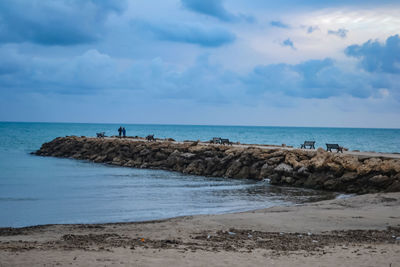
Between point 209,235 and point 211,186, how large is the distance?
12.4m

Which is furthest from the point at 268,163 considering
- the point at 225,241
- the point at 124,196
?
the point at 225,241

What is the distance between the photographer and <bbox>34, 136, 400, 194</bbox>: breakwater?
2105 centimetres

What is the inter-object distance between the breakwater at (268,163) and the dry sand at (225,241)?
7.00m

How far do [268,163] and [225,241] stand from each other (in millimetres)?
17184

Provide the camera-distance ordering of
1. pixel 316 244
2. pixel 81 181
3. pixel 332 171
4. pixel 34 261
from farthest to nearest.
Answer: pixel 81 181 < pixel 332 171 < pixel 316 244 < pixel 34 261

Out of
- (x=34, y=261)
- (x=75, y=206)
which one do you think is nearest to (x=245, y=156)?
(x=75, y=206)

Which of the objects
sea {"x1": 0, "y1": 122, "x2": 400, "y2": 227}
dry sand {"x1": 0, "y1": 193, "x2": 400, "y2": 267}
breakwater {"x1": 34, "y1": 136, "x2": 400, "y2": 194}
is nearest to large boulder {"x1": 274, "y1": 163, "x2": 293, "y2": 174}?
breakwater {"x1": 34, "y1": 136, "x2": 400, "y2": 194}

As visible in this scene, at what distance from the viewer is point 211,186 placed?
74.9 ft

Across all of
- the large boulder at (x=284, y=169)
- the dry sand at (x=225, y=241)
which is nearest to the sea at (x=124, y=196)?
the large boulder at (x=284, y=169)

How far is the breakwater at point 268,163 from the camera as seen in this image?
2105 cm

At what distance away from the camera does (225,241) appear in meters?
9.83

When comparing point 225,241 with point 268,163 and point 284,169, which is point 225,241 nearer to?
point 284,169

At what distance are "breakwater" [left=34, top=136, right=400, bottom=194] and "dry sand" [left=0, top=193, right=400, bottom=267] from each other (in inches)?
276

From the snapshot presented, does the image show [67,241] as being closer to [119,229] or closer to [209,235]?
[119,229]
